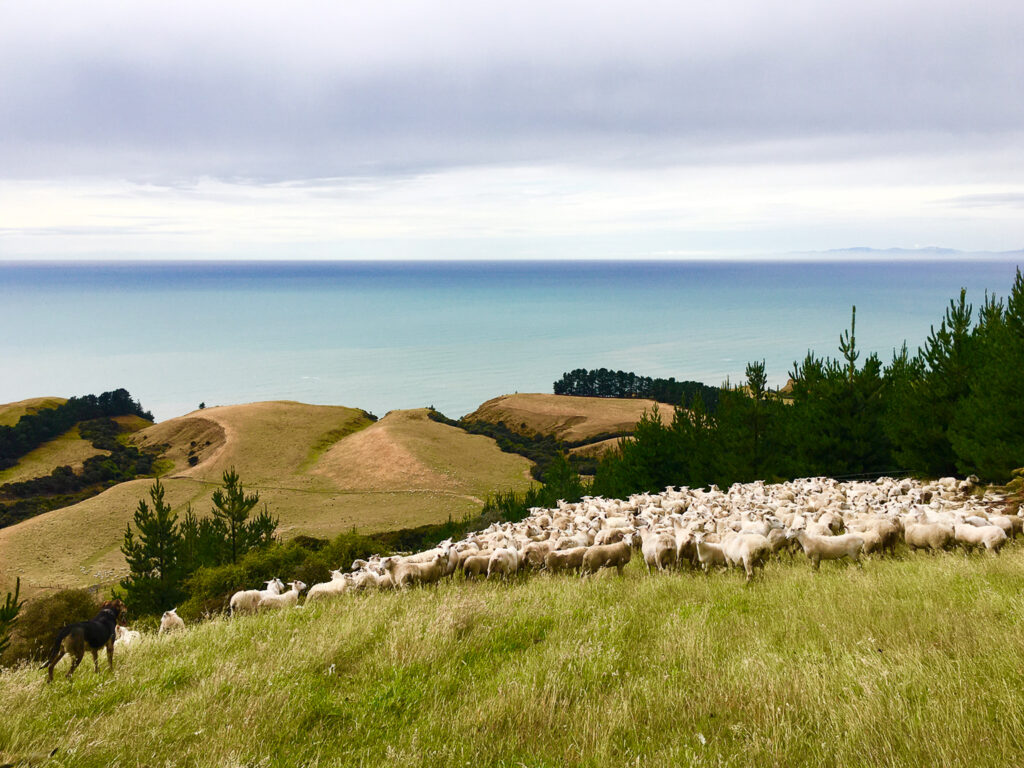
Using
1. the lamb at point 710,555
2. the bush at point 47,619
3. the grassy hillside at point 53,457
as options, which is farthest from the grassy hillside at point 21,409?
the lamb at point 710,555

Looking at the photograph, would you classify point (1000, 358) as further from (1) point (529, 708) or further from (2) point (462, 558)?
(1) point (529, 708)

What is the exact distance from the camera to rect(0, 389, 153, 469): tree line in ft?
293

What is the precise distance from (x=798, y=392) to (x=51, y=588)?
5186 cm

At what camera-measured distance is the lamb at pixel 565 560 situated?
46.4 feet

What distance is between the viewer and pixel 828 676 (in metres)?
6.37

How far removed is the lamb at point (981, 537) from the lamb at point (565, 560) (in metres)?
8.12

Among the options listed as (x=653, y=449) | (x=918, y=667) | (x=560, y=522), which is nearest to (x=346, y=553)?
(x=560, y=522)

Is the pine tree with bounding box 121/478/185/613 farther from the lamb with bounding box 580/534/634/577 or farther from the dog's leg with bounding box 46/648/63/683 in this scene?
the dog's leg with bounding box 46/648/63/683

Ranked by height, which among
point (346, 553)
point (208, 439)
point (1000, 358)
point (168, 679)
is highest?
point (1000, 358)

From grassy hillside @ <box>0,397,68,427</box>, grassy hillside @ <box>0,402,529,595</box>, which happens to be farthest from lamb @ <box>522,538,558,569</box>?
grassy hillside @ <box>0,397,68,427</box>

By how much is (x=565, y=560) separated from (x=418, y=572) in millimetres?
3453

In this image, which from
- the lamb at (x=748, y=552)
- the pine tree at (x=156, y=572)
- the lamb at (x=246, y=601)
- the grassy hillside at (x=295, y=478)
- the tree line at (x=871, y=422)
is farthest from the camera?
the grassy hillside at (x=295, y=478)

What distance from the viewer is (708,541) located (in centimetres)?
1371

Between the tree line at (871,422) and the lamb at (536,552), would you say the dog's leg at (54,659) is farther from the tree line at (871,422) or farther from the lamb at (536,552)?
the tree line at (871,422)
